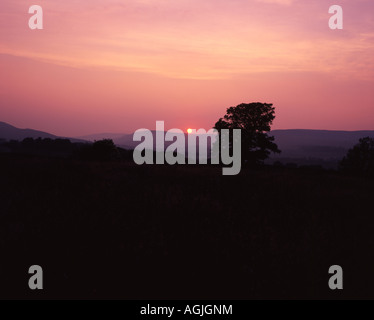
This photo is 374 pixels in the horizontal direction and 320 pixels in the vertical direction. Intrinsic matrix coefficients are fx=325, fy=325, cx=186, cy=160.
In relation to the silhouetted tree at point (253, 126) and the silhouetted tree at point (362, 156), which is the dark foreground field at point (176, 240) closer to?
the silhouetted tree at point (253, 126)

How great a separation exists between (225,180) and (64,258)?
9182mm

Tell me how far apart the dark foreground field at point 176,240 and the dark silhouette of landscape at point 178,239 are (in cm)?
3

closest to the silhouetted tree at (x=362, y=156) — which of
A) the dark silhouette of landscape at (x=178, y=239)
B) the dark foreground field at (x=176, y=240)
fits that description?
the dark silhouette of landscape at (x=178, y=239)

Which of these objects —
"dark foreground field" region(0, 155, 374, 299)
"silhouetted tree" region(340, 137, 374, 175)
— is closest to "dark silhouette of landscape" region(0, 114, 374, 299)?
"dark foreground field" region(0, 155, 374, 299)

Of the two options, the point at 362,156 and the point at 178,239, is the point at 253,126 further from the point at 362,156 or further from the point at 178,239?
the point at 178,239

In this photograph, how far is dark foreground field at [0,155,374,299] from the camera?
20.7ft

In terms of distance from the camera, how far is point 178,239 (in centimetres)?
793

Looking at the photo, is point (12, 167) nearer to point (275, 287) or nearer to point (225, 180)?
point (225, 180)

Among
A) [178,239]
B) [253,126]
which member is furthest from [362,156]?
[178,239]

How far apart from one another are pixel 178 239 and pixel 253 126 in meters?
28.8

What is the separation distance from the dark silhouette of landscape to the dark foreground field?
1.0 inches

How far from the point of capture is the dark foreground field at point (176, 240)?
6.30 meters
